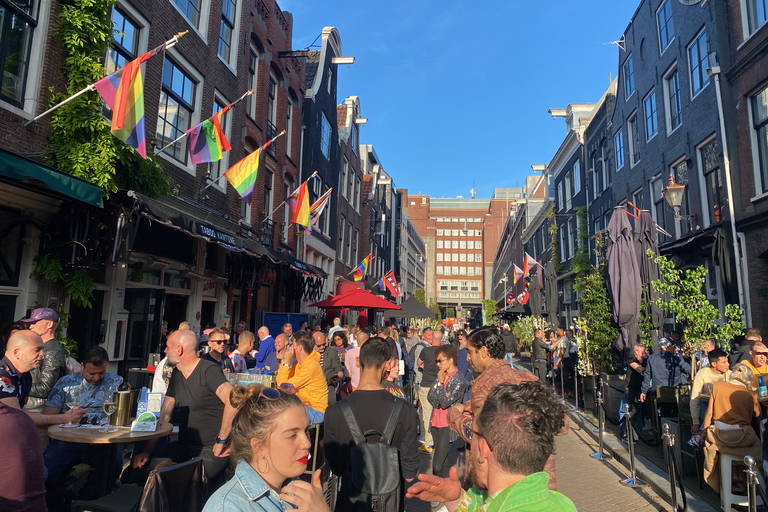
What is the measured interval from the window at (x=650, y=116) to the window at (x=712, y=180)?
3466 mm

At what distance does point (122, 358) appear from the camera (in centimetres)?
977

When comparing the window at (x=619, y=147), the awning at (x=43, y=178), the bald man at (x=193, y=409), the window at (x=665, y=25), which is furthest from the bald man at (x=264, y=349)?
the window at (x=619, y=147)

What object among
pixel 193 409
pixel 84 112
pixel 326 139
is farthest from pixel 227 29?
pixel 193 409

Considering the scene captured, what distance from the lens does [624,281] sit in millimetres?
8859

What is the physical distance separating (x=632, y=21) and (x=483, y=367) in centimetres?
1962

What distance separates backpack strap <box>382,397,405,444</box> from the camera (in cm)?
340

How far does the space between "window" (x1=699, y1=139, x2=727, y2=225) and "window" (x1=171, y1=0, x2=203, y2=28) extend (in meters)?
14.0

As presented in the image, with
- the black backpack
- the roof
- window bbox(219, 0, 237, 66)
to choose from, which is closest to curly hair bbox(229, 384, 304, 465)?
the black backpack

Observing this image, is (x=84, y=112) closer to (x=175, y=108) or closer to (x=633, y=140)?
(x=175, y=108)

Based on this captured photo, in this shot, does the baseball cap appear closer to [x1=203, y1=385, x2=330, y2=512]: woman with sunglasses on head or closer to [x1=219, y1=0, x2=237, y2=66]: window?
[x1=203, y1=385, x2=330, y2=512]: woman with sunglasses on head

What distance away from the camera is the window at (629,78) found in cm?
1875

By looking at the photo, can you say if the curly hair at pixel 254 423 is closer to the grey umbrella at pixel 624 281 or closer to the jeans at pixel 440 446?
the jeans at pixel 440 446

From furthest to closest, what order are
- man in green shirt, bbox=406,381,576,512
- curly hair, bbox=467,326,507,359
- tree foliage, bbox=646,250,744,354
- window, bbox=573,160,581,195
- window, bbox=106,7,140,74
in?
window, bbox=573,160,581,195
window, bbox=106,7,140,74
tree foliage, bbox=646,250,744,354
curly hair, bbox=467,326,507,359
man in green shirt, bbox=406,381,576,512

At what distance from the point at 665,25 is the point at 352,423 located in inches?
713
